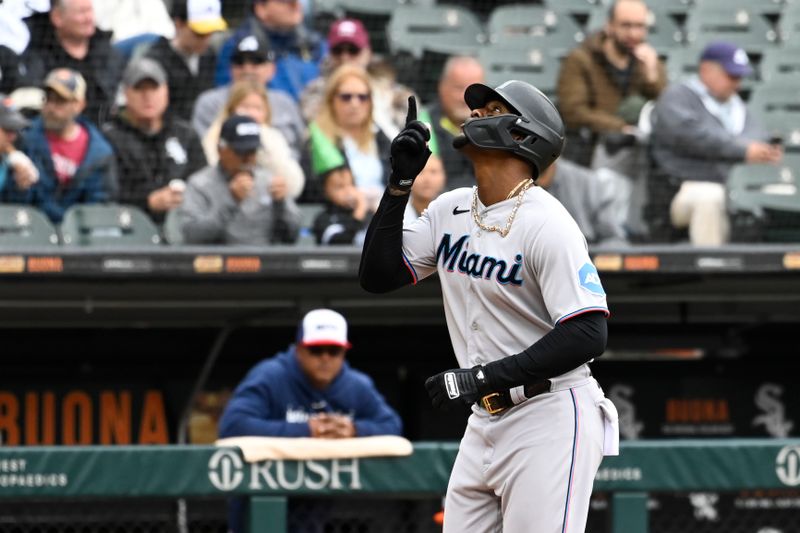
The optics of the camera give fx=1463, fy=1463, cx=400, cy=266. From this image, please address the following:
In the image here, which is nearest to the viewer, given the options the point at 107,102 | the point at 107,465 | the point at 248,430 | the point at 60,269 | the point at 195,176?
the point at 107,465

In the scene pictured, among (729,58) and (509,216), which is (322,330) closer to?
(509,216)

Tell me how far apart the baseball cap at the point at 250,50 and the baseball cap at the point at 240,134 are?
93 cm

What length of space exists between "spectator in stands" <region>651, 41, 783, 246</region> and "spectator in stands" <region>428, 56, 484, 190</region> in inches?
40.7

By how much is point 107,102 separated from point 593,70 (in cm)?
264

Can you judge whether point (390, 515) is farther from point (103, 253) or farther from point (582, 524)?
point (582, 524)

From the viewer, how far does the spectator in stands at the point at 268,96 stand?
7.51 meters

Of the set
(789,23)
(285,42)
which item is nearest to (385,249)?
(285,42)

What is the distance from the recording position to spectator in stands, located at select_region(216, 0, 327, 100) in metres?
8.05

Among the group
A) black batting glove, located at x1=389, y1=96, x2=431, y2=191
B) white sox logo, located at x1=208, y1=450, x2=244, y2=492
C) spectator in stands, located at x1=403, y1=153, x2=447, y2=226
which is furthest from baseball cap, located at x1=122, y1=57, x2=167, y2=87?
black batting glove, located at x1=389, y1=96, x2=431, y2=191

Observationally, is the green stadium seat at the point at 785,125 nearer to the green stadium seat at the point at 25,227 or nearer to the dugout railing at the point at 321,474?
the dugout railing at the point at 321,474

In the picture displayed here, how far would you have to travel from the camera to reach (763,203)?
7582mm

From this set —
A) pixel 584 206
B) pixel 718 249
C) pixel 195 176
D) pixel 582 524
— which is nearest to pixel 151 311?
pixel 195 176

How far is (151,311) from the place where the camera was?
7684 millimetres

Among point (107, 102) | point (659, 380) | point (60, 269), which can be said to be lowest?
point (659, 380)
